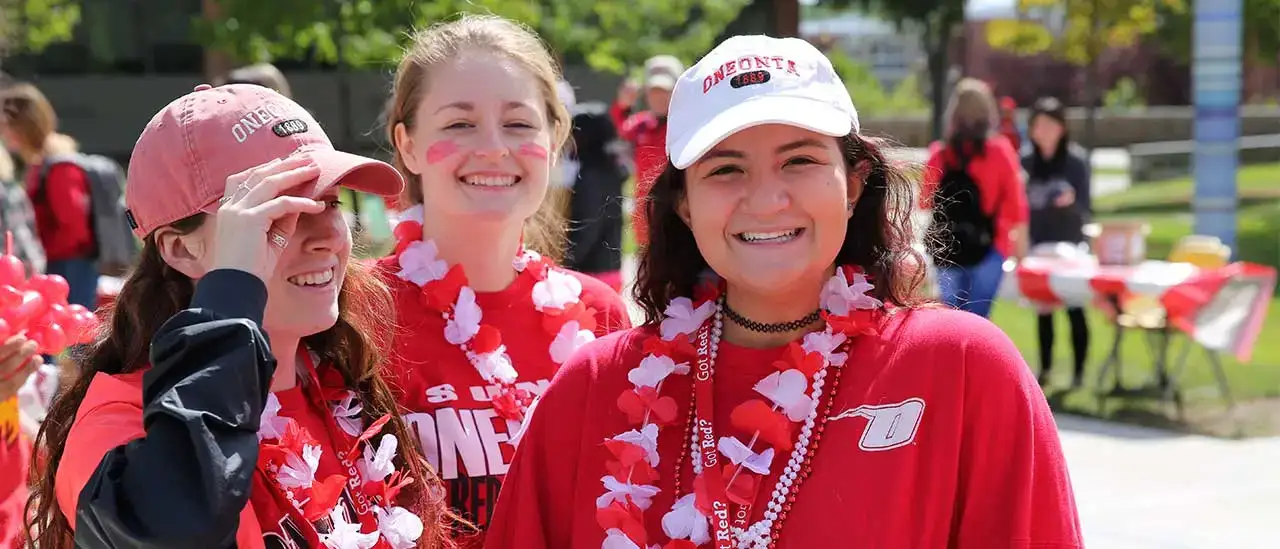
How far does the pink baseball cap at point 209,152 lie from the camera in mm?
1992

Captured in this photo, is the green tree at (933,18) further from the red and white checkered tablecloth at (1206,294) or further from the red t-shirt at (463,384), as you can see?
the red t-shirt at (463,384)

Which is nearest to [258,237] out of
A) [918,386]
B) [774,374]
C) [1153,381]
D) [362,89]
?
[774,374]

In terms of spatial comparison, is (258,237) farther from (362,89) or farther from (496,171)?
(362,89)

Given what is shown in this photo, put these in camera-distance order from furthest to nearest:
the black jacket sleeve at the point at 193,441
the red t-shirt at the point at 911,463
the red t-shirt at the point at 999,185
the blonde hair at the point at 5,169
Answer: the red t-shirt at the point at 999,185 → the blonde hair at the point at 5,169 → the red t-shirt at the point at 911,463 → the black jacket sleeve at the point at 193,441

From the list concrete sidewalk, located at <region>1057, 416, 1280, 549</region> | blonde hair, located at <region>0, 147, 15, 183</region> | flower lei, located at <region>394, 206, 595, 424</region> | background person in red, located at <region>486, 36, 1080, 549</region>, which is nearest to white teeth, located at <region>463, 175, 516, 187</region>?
flower lei, located at <region>394, 206, 595, 424</region>

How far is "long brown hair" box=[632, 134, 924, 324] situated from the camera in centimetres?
220

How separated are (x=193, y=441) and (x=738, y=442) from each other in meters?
0.79

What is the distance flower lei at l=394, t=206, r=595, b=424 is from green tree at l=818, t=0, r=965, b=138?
80.0 ft

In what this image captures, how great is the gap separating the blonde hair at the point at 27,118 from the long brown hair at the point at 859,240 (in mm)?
6595

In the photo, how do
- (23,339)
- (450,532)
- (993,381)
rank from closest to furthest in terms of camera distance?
(993,381), (450,532), (23,339)

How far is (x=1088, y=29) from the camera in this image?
20.5 meters

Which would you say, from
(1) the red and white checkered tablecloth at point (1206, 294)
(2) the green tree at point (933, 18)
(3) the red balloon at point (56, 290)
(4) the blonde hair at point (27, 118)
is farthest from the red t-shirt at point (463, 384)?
(2) the green tree at point (933, 18)

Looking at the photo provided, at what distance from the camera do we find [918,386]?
6.42ft

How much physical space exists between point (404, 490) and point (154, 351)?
26.9 inches
